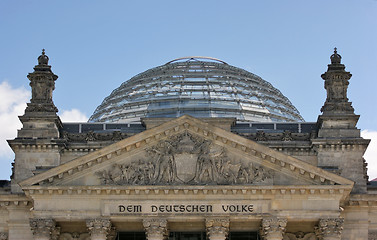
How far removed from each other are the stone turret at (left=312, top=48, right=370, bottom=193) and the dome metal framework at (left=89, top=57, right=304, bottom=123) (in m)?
12.2

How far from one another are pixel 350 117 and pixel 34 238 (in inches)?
900

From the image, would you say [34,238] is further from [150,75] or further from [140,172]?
[150,75]

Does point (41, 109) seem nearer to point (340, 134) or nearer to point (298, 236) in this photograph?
point (298, 236)

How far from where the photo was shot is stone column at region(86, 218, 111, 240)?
5825 centimetres

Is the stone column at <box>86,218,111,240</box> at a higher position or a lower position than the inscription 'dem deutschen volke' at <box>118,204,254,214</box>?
lower

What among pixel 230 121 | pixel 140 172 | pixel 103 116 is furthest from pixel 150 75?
pixel 140 172

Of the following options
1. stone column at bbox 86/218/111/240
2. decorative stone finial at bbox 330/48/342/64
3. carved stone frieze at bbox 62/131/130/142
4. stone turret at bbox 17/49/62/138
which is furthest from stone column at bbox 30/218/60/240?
decorative stone finial at bbox 330/48/342/64

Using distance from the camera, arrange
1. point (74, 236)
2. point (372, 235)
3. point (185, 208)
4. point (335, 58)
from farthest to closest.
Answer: point (335, 58) < point (372, 235) < point (74, 236) < point (185, 208)

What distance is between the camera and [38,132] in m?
65.9

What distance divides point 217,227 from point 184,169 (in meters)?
4.07

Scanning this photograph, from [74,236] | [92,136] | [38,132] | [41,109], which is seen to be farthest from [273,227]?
[41,109]

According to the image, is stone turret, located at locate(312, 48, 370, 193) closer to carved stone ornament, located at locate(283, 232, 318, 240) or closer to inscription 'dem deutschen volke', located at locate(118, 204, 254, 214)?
carved stone ornament, located at locate(283, 232, 318, 240)

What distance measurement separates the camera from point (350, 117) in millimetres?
66188

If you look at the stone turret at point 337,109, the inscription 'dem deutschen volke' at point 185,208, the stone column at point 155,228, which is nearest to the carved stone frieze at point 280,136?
the stone turret at point 337,109
